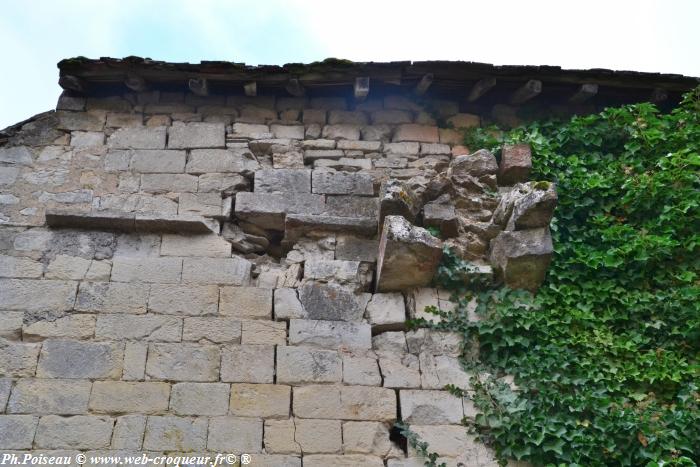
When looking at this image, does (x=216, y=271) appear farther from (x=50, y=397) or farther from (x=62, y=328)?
(x=50, y=397)

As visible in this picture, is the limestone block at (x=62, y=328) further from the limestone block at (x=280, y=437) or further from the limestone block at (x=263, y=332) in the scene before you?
the limestone block at (x=280, y=437)

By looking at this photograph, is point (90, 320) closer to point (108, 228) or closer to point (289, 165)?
point (108, 228)

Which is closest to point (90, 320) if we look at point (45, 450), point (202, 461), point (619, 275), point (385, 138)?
point (45, 450)

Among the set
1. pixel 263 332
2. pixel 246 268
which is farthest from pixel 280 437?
pixel 246 268

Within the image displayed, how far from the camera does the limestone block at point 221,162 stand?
6.21 m

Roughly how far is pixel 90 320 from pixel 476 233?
2812 mm

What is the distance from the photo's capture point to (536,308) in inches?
214

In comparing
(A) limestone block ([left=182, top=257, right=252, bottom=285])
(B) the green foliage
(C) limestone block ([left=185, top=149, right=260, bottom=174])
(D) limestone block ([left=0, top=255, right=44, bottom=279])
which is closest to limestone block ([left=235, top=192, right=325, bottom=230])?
(C) limestone block ([left=185, top=149, right=260, bottom=174])

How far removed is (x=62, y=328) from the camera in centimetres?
525

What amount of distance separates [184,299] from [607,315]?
9.51ft

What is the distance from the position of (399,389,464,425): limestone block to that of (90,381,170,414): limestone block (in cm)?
153

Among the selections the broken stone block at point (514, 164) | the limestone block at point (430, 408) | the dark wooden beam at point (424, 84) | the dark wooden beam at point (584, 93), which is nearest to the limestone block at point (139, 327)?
the limestone block at point (430, 408)

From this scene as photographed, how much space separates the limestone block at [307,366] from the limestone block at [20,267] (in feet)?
5.96

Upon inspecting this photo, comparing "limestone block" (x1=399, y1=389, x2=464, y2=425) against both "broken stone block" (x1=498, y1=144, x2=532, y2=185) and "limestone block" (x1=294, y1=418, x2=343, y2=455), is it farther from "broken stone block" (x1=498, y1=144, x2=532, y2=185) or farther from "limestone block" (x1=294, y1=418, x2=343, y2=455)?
"broken stone block" (x1=498, y1=144, x2=532, y2=185)
